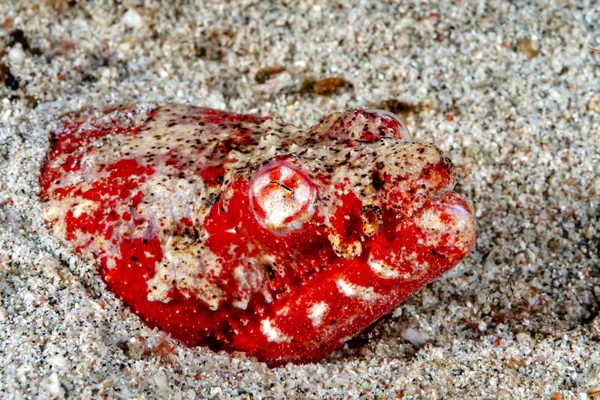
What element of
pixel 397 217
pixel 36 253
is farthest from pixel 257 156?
pixel 36 253

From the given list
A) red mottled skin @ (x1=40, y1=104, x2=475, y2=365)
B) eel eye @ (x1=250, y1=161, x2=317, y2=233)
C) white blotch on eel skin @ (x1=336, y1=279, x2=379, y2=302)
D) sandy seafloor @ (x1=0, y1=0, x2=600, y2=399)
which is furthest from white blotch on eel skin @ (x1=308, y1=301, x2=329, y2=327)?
eel eye @ (x1=250, y1=161, x2=317, y2=233)

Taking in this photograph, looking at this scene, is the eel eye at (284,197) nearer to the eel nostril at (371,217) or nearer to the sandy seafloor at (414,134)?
the eel nostril at (371,217)

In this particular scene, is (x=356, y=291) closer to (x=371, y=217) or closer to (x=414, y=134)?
(x=371, y=217)

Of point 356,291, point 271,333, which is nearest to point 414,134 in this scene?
point 356,291

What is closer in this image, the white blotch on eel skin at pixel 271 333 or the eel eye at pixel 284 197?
the eel eye at pixel 284 197

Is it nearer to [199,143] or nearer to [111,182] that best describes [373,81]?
[199,143]

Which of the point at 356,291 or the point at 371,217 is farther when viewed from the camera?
the point at 356,291

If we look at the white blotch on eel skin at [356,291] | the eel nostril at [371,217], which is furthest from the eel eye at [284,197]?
the white blotch on eel skin at [356,291]
